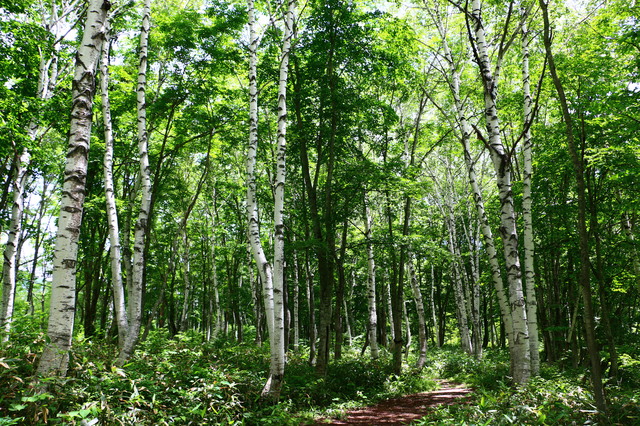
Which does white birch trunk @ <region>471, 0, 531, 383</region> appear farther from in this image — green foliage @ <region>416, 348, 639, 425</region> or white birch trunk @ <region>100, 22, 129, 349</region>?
white birch trunk @ <region>100, 22, 129, 349</region>

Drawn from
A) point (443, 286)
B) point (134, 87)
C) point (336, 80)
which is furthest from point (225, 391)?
point (443, 286)

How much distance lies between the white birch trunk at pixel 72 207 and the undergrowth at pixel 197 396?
36cm

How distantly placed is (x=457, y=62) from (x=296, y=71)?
253 inches

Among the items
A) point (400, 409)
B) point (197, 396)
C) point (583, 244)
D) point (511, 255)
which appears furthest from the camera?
point (400, 409)

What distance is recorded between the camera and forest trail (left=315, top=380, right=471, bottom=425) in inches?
307

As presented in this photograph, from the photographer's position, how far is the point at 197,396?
6.16 meters

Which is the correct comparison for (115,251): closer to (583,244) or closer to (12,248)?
(12,248)

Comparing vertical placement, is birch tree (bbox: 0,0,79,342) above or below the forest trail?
above

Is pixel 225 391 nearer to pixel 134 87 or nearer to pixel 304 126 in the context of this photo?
pixel 304 126

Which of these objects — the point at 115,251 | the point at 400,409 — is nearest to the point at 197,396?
the point at 115,251

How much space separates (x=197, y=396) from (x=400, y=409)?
5150mm

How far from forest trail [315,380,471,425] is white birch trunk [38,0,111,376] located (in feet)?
16.8

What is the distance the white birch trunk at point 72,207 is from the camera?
4250 millimetres

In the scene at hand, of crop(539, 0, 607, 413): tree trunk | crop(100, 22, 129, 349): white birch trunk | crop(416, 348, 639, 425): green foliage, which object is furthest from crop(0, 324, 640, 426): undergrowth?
crop(539, 0, 607, 413): tree trunk
